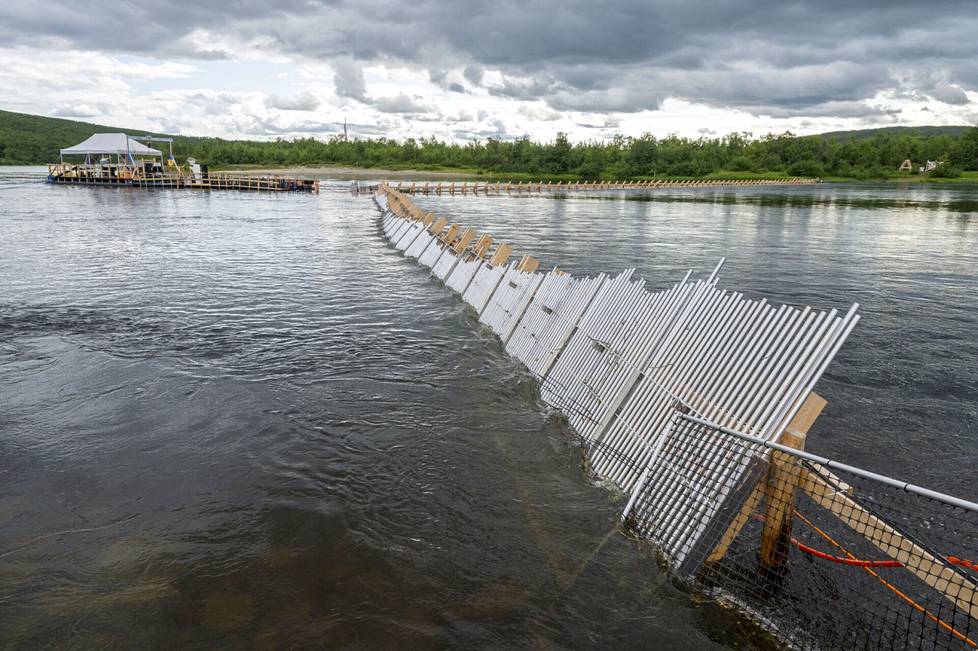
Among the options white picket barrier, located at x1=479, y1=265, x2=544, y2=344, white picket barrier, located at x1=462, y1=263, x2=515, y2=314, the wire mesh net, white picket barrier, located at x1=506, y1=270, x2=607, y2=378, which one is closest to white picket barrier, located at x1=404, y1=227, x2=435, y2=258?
white picket barrier, located at x1=462, y1=263, x2=515, y2=314

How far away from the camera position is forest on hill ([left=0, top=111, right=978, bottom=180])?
15812 cm

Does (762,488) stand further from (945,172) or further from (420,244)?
(945,172)

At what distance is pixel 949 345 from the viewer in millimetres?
12594

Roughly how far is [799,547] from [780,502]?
907 mm

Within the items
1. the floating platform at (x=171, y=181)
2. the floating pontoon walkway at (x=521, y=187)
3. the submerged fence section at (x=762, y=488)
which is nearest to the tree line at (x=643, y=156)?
the floating pontoon walkway at (x=521, y=187)

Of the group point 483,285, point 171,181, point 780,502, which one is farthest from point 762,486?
point 171,181

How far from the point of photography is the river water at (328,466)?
4.89 m

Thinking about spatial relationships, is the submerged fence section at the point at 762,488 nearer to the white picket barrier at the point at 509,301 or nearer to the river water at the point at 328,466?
the river water at the point at 328,466

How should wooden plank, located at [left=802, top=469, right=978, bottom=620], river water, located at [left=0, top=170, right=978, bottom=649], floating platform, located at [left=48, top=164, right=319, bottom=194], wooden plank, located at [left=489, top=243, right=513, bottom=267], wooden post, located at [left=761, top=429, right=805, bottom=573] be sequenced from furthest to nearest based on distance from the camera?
floating platform, located at [left=48, top=164, right=319, bottom=194] → wooden plank, located at [left=489, top=243, right=513, bottom=267] → wooden post, located at [left=761, top=429, right=805, bottom=573] → river water, located at [left=0, top=170, right=978, bottom=649] → wooden plank, located at [left=802, top=469, right=978, bottom=620]

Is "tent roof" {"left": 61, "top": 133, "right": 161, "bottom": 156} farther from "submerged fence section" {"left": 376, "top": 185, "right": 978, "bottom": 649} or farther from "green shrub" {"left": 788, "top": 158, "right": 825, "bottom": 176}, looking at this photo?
"green shrub" {"left": 788, "top": 158, "right": 825, "bottom": 176}

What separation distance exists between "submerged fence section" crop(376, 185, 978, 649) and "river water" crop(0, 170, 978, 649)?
1.56 feet

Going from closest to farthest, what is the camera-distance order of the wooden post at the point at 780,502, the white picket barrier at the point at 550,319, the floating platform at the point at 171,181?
the wooden post at the point at 780,502 < the white picket barrier at the point at 550,319 < the floating platform at the point at 171,181

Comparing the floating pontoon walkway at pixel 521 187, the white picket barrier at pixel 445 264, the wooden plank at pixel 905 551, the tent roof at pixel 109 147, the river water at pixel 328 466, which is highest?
the tent roof at pixel 109 147

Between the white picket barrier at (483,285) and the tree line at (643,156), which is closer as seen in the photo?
the white picket barrier at (483,285)
